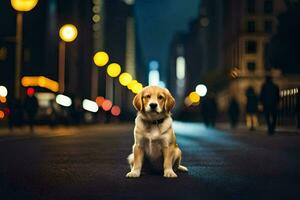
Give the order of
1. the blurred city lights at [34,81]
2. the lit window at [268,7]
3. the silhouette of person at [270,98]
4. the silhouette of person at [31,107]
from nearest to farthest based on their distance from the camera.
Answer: the silhouette of person at [270,98]
the silhouette of person at [31,107]
the blurred city lights at [34,81]
the lit window at [268,7]

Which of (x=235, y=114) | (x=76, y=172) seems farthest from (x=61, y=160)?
(x=235, y=114)

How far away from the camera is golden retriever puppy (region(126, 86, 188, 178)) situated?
24.0 ft

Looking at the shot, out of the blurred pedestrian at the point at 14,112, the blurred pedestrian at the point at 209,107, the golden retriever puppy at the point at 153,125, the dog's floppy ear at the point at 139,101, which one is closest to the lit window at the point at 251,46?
the blurred pedestrian at the point at 209,107

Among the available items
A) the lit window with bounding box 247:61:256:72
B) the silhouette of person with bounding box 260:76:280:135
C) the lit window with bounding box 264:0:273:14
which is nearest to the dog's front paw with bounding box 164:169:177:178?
the silhouette of person with bounding box 260:76:280:135

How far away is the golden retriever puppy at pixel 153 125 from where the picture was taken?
24.0 feet

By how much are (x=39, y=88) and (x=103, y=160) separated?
7690 centimetres

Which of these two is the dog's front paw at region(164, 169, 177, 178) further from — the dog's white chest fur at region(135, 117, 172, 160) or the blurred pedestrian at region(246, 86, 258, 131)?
the blurred pedestrian at region(246, 86, 258, 131)

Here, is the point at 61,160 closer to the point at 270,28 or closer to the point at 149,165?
the point at 149,165

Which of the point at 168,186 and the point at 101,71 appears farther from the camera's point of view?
the point at 101,71

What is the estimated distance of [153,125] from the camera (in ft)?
24.2

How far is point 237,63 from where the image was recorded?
360ft

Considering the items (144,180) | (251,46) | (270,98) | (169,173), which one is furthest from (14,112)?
(251,46)

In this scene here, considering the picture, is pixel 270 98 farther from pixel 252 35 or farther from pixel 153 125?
pixel 252 35

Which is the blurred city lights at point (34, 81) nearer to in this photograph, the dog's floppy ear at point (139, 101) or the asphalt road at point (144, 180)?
the asphalt road at point (144, 180)
